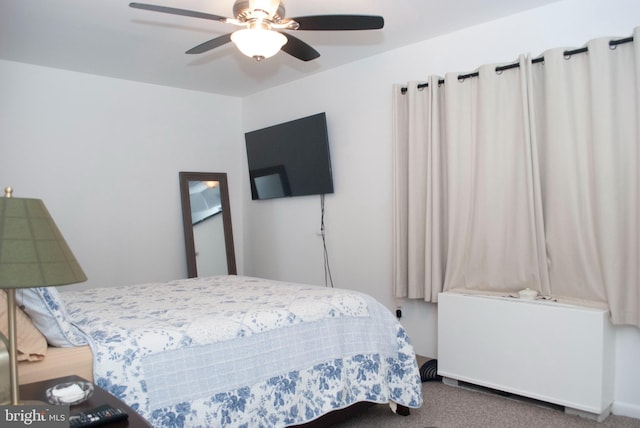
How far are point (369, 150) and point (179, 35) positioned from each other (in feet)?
5.71

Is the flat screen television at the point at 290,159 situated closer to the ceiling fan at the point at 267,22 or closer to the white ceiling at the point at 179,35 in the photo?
the white ceiling at the point at 179,35

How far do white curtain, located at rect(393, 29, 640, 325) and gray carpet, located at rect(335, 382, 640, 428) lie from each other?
0.62 m

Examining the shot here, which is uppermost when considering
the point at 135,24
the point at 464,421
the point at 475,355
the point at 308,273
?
the point at 135,24

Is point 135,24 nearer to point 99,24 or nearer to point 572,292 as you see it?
point 99,24

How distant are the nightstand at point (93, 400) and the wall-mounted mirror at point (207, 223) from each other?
3333mm

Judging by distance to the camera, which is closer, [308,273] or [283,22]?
[283,22]

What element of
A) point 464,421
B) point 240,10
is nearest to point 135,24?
point 240,10

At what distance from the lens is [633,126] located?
2666 mm

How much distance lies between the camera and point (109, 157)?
4.49m

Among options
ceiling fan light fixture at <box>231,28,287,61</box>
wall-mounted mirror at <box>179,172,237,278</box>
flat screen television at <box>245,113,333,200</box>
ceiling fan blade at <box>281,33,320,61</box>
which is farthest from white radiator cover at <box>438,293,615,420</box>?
wall-mounted mirror at <box>179,172,237,278</box>

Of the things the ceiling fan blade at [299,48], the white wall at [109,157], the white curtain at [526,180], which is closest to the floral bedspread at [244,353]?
the white curtain at [526,180]

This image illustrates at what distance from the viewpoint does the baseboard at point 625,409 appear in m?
2.74

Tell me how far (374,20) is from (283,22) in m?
0.46

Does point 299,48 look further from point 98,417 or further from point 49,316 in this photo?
point 98,417
